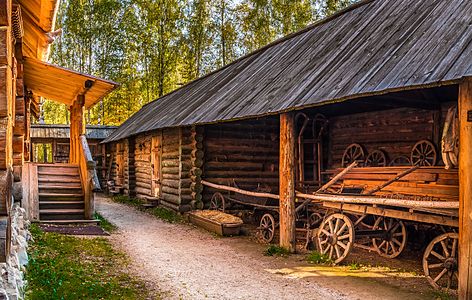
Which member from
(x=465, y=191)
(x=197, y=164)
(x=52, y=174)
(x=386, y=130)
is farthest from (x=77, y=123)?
(x=465, y=191)

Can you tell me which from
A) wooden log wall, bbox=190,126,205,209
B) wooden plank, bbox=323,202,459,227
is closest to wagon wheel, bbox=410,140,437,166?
wooden plank, bbox=323,202,459,227

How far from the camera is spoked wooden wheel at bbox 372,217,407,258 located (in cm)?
869

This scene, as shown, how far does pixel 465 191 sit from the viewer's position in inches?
225

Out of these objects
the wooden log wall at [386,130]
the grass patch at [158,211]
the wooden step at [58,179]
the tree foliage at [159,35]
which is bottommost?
the grass patch at [158,211]

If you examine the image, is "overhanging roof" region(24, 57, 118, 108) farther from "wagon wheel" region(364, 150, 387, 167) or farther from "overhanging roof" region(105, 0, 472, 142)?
"wagon wheel" region(364, 150, 387, 167)

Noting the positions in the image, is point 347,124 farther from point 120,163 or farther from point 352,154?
point 120,163

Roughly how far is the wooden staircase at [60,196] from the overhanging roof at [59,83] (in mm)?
2179

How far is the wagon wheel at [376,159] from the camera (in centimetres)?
1137

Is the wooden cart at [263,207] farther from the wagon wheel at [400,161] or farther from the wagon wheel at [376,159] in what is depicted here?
the wagon wheel at [400,161]

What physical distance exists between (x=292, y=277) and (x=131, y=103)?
27109 millimetres

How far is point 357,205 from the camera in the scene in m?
8.23

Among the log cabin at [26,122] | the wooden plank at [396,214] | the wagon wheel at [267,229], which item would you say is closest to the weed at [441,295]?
the wooden plank at [396,214]

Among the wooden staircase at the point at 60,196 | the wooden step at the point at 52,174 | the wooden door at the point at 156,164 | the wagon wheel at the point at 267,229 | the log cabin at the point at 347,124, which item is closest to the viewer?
the log cabin at the point at 347,124

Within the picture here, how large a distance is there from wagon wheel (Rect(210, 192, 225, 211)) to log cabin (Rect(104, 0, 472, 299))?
11.2 inches
